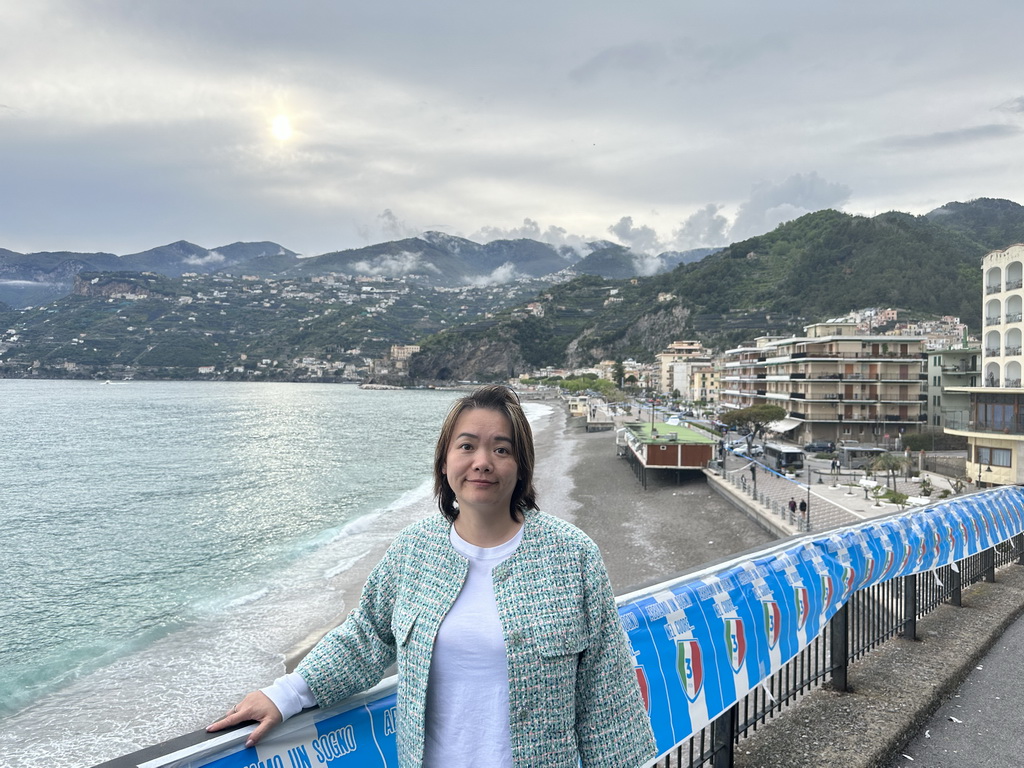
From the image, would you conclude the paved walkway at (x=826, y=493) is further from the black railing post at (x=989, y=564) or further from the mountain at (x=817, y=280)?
the mountain at (x=817, y=280)

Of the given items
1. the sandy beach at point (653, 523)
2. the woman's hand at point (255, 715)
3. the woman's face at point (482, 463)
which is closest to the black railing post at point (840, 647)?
the woman's face at point (482, 463)

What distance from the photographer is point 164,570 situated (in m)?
23.2

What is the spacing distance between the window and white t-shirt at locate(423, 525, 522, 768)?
32.0 metres

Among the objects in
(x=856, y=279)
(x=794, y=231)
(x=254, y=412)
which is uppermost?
(x=794, y=231)

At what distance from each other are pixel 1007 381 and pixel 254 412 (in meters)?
101

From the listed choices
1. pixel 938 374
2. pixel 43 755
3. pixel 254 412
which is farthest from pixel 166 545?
pixel 254 412

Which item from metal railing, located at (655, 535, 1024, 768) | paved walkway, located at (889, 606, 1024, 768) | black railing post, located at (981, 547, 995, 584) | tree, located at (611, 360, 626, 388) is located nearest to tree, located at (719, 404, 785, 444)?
black railing post, located at (981, 547, 995, 584)

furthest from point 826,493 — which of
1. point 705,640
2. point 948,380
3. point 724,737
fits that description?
point 948,380

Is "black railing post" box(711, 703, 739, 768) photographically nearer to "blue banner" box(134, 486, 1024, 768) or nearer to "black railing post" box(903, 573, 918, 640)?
"blue banner" box(134, 486, 1024, 768)

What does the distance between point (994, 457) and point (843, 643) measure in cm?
2871

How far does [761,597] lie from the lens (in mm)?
3660

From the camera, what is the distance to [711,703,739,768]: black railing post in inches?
139

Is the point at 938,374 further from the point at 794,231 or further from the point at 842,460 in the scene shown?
the point at 794,231

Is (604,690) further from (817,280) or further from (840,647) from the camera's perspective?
(817,280)
